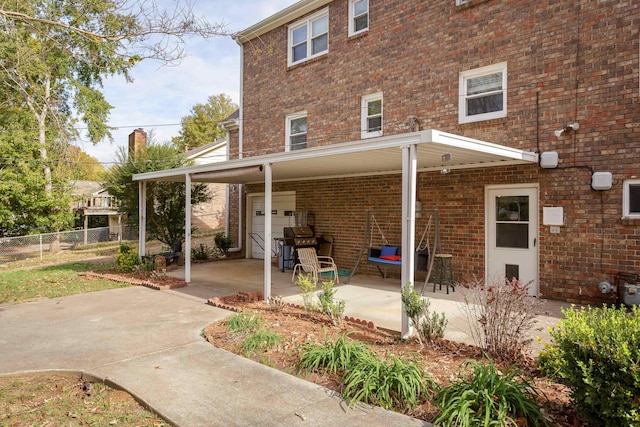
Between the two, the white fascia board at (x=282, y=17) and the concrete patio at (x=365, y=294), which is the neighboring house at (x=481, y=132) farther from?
the concrete patio at (x=365, y=294)

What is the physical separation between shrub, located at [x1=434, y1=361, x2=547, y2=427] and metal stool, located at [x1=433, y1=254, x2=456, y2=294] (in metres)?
5.02

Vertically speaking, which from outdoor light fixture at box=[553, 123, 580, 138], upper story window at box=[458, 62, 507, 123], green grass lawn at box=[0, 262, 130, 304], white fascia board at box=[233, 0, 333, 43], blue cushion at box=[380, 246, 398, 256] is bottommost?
green grass lawn at box=[0, 262, 130, 304]

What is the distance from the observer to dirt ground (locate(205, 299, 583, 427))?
11.4 feet

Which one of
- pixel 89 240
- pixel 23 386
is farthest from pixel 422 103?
Answer: pixel 89 240

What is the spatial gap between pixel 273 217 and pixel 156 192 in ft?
14.7

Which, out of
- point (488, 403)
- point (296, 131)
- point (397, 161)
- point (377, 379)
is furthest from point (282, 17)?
point (488, 403)

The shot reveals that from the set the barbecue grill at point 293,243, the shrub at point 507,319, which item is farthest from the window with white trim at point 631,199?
the barbecue grill at point 293,243

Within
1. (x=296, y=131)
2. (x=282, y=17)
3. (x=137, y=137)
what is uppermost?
(x=282, y=17)

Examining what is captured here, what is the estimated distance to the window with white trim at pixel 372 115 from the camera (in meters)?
10.7

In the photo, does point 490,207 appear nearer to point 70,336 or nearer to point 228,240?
point 70,336

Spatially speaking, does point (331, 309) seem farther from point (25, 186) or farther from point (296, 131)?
point (25, 186)

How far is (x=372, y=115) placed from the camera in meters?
10.9

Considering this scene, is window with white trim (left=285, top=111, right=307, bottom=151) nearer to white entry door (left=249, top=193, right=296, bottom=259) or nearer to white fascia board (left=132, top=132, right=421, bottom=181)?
white entry door (left=249, top=193, right=296, bottom=259)

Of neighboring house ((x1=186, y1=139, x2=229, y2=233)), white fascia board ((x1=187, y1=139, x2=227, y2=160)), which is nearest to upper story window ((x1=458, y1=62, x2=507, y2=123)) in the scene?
neighboring house ((x1=186, y1=139, x2=229, y2=233))
